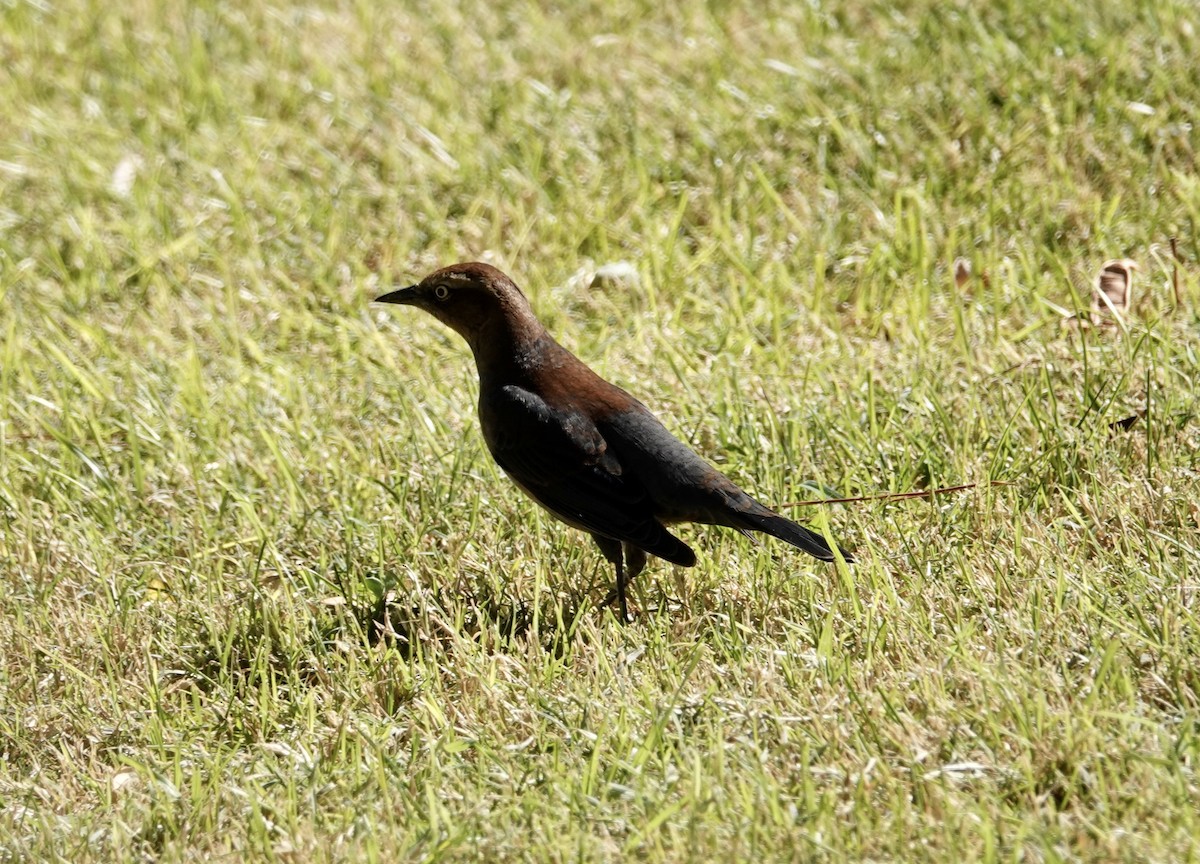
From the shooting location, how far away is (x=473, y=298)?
514 cm

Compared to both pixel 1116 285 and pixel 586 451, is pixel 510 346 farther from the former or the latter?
pixel 1116 285

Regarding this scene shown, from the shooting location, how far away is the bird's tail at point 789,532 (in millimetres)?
4301

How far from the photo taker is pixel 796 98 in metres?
7.55

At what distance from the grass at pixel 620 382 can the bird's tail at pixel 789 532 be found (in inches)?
7.6

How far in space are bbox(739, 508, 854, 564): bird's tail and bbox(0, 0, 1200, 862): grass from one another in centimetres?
19

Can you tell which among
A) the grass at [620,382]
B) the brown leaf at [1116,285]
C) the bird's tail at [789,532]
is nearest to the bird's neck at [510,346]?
the grass at [620,382]

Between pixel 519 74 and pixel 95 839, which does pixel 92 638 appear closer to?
pixel 95 839

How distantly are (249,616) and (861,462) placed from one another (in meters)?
2.07

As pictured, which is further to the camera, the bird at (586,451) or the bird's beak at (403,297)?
the bird's beak at (403,297)

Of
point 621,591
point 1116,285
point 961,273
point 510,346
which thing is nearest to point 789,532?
point 621,591

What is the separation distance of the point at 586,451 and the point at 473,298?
30.0 inches

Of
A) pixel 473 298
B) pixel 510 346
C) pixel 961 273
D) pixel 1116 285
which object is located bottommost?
pixel 961 273

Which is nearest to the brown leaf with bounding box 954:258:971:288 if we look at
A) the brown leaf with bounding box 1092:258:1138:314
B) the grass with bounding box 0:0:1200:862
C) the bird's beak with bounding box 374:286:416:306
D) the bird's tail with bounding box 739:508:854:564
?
the grass with bounding box 0:0:1200:862

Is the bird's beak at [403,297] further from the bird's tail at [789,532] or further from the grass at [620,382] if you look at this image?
the bird's tail at [789,532]
